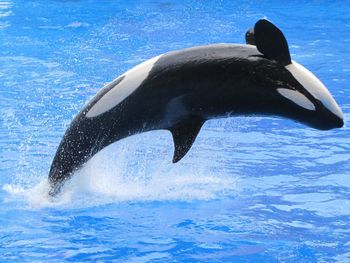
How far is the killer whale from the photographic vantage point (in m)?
5.38

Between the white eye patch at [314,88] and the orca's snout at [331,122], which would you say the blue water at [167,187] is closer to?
the orca's snout at [331,122]

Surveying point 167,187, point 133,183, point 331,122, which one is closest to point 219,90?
point 331,122

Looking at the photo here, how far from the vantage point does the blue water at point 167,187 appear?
602 centimetres

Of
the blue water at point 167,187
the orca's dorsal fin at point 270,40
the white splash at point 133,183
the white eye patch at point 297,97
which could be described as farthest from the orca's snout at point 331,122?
the white splash at point 133,183

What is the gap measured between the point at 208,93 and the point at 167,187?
6.11ft

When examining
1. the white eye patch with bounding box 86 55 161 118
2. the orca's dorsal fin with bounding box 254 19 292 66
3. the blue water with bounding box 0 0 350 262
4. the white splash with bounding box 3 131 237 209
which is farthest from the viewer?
the white splash with bounding box 3 131 237 209

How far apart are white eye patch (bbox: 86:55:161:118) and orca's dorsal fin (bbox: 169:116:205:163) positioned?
0.42m

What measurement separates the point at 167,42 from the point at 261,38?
791 centimetres

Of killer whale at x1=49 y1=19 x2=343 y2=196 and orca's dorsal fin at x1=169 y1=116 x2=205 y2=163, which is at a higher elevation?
killer whale at x1=49 y1=19 x2=343 y2=196

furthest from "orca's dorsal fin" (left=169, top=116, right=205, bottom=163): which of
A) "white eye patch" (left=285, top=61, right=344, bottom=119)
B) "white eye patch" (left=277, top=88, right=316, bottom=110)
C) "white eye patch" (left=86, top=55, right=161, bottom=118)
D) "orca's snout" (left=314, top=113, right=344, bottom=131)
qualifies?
"orca's snout" (left=314, top=113, right=344, bottom=131)

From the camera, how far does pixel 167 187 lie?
713 centimetres

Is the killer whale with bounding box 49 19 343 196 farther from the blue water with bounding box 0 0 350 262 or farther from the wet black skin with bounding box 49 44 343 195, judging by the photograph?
the blue water with bounding box 0 0 350 262

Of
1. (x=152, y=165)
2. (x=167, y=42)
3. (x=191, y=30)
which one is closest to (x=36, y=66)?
(x=167, y=42)

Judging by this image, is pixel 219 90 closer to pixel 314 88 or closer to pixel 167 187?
pixel 314 88
